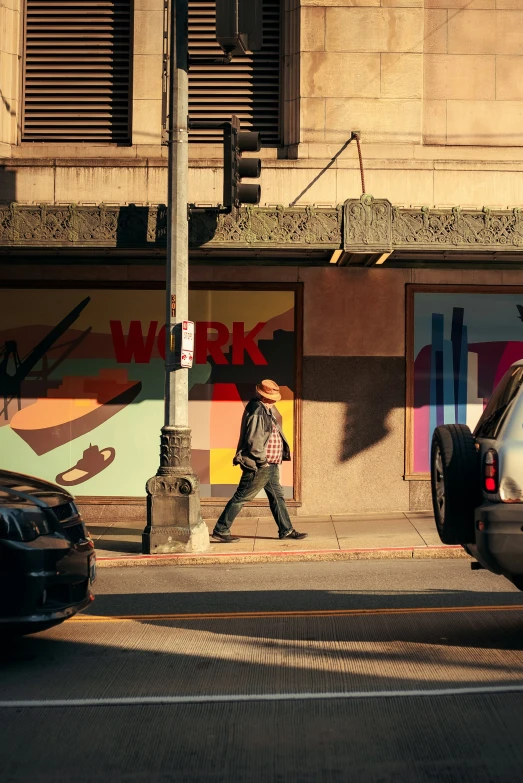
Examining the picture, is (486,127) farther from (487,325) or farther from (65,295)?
(65,295)

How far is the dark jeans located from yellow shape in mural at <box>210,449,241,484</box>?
2494 millimetres

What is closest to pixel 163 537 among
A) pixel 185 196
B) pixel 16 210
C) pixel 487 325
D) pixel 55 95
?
pixel 185 196

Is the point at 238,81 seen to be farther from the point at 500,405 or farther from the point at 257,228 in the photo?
the point at 500,405

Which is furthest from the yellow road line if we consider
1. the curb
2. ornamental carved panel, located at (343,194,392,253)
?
ornamental carved panel, located at (343,194,392,253)

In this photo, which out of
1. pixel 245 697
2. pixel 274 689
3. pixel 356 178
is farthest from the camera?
pixel 356 178

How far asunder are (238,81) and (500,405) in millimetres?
10633

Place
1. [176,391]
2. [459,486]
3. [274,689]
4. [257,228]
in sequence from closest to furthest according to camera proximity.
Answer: [274,689] < [459,486] < [176,391] < [257,228]

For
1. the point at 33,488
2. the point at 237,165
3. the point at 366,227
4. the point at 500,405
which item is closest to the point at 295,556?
the point at 366,227

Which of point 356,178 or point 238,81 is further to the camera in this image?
point 238,81

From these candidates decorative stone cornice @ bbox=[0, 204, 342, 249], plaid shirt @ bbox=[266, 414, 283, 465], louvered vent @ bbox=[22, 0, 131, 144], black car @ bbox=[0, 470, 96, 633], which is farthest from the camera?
louvered vent @ bbox=[22, 0, 131, 144]

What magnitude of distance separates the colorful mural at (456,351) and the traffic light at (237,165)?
422 cm

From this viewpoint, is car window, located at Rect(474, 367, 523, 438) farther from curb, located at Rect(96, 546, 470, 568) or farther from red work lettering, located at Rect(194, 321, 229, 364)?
red work lettering, located at Rect(194, 321, 229, 364)

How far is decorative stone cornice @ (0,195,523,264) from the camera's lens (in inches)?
547

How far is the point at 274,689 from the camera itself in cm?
607
